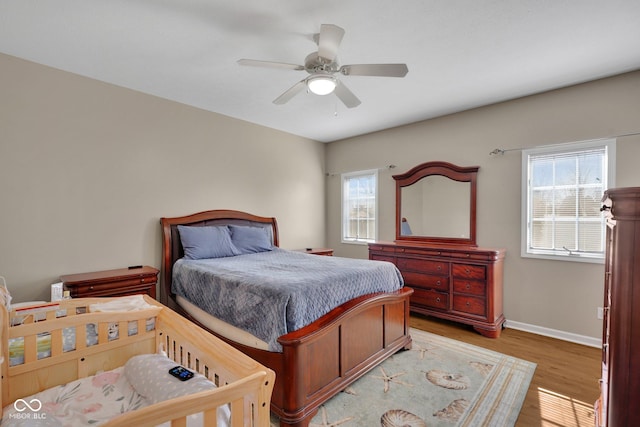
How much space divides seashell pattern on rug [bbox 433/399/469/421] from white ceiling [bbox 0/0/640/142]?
2.61 m

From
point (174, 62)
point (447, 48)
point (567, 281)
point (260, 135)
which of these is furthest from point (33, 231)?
point (567, 281)

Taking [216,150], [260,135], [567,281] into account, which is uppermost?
Result: [260,135]

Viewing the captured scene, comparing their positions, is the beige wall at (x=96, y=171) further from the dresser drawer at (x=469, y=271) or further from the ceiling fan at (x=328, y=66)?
the dresser drawer at (x=469, y=271)

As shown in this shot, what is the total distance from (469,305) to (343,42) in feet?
9.67

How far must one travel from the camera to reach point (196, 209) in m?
3.67

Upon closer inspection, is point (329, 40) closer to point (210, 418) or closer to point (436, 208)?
point (210, 418)

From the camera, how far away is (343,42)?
7.41 ft

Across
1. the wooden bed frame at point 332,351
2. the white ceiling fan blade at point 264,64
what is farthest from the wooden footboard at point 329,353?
the white ceiling fan blade at point 264,64

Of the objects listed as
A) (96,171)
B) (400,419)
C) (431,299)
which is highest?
(96,171)

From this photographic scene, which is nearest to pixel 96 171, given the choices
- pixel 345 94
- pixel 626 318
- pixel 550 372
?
pixel 345 94

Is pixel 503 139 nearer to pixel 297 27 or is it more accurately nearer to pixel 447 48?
pixel 447 48

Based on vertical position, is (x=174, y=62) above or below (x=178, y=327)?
above

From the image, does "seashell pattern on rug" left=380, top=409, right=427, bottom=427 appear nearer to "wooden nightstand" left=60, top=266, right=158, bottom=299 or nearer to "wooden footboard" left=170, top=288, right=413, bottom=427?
"wooden footboard" left=170, top=288, right=413, bottom=427

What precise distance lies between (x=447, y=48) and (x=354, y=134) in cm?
254
